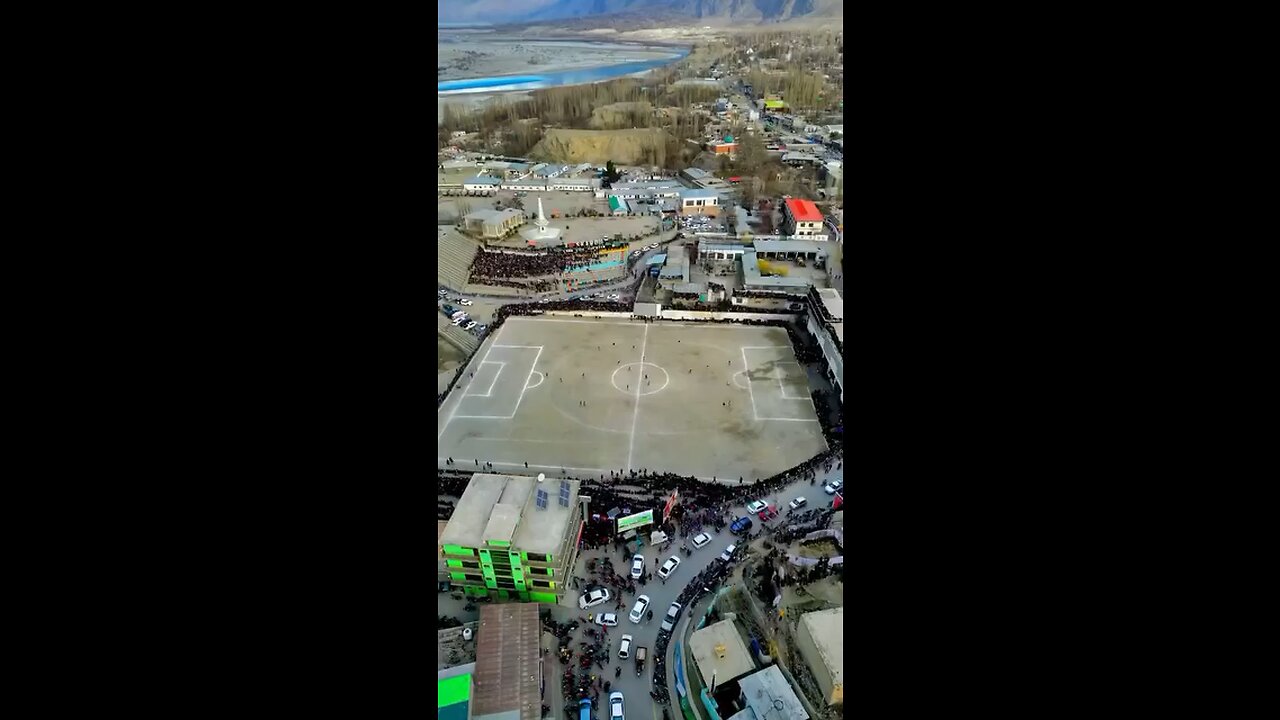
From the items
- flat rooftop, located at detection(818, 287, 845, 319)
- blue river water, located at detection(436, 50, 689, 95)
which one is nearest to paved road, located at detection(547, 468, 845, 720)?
flat rooftop, located at detection(818, 287, 845, 319)

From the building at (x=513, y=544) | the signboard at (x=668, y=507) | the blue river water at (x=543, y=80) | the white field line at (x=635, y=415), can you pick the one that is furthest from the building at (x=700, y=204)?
the blue river water at (x=543, y=80)

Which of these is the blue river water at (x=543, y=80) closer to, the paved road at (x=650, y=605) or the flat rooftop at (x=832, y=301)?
the flat rooftop at (x=832, y=301)

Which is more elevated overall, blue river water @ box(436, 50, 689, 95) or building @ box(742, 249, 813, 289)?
blue river water @ box(436, 50, 689, 95)

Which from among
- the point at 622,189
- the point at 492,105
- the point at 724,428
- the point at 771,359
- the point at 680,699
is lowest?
the point at 680,699

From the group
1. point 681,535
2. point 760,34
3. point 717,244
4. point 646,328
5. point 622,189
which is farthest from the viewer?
point 760,34

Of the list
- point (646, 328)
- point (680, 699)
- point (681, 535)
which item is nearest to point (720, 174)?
point (646, 328)

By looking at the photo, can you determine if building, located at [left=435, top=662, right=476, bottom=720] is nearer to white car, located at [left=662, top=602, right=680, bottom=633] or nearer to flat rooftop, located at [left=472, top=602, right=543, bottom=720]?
flat rooftop, located at [left=472, top=602, right=543, bottom=720]

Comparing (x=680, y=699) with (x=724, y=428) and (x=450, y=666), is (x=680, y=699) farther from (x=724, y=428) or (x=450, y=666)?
(x=724, y=428)
